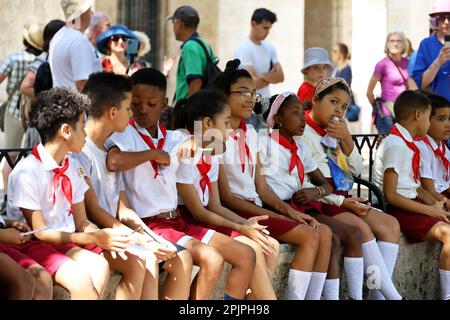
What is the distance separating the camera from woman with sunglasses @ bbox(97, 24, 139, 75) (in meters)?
10.9

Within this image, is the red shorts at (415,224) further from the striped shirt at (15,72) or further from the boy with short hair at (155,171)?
the striped shirt at (15,72)

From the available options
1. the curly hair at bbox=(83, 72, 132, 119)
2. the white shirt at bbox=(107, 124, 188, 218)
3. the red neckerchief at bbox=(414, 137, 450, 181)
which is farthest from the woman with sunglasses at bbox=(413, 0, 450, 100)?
the curly hair at bbox=(83, 72, 132, 119)

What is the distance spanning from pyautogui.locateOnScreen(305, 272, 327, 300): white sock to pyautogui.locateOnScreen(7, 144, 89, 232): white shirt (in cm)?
172

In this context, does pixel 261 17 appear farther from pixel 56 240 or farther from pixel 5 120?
pixel 56 240

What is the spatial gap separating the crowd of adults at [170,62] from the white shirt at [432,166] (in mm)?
1053

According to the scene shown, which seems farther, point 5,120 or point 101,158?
point 5,120

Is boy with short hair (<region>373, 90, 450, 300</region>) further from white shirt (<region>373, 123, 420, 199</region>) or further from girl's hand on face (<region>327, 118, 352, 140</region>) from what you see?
girl's hand on face (<region>327, 118, 352, 140</region>)

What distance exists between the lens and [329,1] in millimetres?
24969

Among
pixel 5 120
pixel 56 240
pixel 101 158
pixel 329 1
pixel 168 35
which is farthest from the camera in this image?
pixel 329 1

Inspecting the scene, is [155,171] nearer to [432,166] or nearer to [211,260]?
[211,260]

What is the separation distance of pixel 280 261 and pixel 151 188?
1.04m

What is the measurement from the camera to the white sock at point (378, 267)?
322 inches
